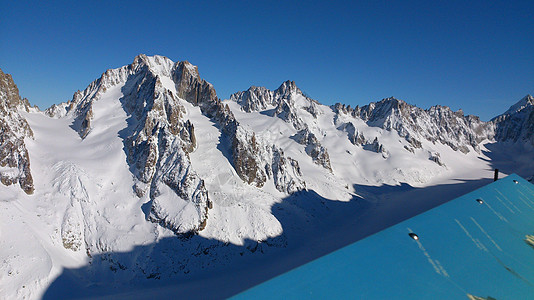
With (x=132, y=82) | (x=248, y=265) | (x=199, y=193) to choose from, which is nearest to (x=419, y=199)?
(x=248, y=265)

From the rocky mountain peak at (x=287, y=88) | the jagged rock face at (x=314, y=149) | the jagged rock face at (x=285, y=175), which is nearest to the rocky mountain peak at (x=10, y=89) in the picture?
the jagged rock face at (x=285, y=175)

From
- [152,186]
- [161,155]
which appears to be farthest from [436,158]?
[152,186]

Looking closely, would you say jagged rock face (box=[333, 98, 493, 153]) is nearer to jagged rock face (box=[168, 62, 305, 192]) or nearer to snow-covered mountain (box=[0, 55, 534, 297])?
snow-covered mountain (box=[0, 55, 534, 297])

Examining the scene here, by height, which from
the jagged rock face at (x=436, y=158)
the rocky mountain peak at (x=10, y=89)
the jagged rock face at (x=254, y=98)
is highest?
the jagged rock face at (x=254, y=98)

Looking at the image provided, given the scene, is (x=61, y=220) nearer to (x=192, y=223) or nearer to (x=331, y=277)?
(x=192, y=223)

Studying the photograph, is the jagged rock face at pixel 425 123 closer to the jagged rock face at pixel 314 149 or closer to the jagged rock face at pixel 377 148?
the jagged rock face at pixel 377 148

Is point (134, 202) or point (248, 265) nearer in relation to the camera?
point (248, 265)
